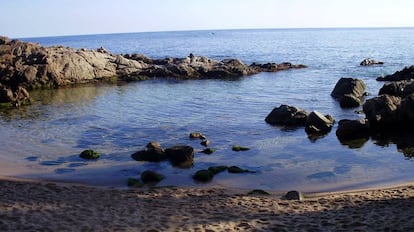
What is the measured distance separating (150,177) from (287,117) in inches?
521

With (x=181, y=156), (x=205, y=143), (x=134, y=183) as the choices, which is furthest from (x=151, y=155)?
(x=205, y=143)

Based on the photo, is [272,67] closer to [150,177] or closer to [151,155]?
[151,155]

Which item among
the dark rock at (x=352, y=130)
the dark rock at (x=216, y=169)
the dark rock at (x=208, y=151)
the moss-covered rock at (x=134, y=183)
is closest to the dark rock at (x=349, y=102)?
the dark rock at (x=352, y=130)

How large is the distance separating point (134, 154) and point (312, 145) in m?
9.52

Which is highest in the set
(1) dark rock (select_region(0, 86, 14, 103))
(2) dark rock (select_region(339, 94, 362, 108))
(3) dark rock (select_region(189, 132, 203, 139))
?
(2) dark rock (select_region(339, 94, 362, 108))

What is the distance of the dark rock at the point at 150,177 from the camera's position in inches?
736

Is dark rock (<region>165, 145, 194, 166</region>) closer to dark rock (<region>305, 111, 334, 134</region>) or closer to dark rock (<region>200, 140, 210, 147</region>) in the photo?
dark rock (<region>200, 140, 210, 147</region>)

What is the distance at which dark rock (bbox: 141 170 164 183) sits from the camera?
61.3 feet

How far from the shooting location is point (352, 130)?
84.4ft

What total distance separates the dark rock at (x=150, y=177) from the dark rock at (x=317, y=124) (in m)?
11.6

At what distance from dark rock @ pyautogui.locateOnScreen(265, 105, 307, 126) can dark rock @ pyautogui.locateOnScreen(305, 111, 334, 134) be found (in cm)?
113

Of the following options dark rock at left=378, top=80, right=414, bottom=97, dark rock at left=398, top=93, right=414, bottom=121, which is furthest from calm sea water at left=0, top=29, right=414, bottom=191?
dark rock at left=378, top=80, right=414, bottom=97

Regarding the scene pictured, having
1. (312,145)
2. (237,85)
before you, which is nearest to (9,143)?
(312,145)

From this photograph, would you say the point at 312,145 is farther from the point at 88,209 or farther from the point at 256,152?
the point at 88,209
